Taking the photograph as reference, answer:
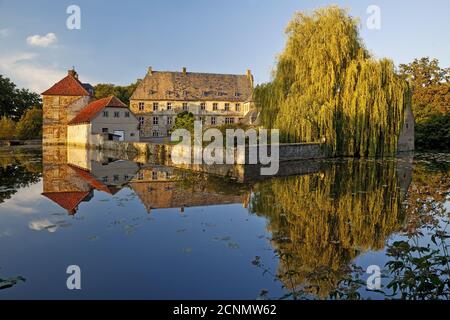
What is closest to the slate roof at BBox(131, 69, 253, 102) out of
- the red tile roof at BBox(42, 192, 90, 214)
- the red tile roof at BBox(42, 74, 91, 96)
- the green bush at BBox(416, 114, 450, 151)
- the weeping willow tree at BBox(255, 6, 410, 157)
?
the red tile roof at BBox(42, 74, 91, 96)

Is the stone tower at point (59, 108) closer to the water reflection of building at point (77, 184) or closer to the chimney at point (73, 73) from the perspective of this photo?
the chimney at point (73, 73)

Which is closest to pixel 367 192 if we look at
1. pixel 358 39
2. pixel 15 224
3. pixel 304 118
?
pixel 15 224

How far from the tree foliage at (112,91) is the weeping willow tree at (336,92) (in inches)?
1815

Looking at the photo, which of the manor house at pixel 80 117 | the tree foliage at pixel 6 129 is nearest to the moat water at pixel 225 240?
the manor house at pixel 80 117

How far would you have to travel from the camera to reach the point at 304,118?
22016 millimetres

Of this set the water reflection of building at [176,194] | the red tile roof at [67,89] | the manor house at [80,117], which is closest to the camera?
the water reflection of building at [176,194]

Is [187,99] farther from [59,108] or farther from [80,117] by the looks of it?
[59,108]

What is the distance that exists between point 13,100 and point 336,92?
177ft

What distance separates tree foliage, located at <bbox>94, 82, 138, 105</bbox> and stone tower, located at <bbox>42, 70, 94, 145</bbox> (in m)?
18.7

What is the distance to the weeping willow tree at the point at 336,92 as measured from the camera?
22172mm

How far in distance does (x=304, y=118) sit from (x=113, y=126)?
72.6 ft

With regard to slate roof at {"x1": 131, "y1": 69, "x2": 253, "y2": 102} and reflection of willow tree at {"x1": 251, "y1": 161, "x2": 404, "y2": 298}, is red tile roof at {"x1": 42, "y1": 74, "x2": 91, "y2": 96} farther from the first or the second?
reflection of willow tree at {"x1": 251, "y1": 161, "x2": 404, "y2": 298}

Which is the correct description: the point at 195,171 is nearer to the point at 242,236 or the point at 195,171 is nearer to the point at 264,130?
the point at 264,130

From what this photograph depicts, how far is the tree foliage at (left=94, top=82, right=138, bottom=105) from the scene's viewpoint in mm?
64125
